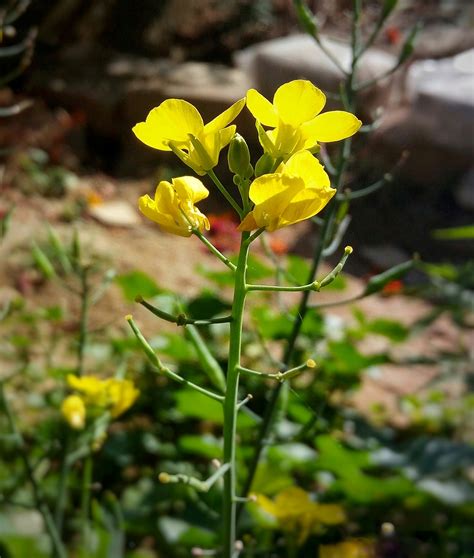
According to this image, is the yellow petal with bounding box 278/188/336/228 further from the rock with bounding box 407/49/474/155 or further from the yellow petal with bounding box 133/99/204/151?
the rock with bounding box 407/49/474/155

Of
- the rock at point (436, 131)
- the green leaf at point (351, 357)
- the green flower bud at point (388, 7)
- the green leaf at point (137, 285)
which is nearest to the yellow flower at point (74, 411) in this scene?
the green flower bud at point (388, 7)

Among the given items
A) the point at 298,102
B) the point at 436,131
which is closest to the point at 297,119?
the point at 298,102

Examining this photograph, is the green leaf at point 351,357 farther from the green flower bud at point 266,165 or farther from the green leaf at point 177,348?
the green flower bud at point 266,165

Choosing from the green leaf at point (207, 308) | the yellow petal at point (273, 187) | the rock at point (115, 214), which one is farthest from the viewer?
the rock at point (115, 214)

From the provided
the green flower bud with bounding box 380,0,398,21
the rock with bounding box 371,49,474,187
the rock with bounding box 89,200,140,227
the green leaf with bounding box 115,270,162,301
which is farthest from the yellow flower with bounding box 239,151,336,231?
the rock with bounding box 371,49,474,187

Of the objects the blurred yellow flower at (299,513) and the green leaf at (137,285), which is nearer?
the blurred yellow flower at (299,513)

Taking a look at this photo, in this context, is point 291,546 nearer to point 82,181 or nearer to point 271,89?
point 82,181
